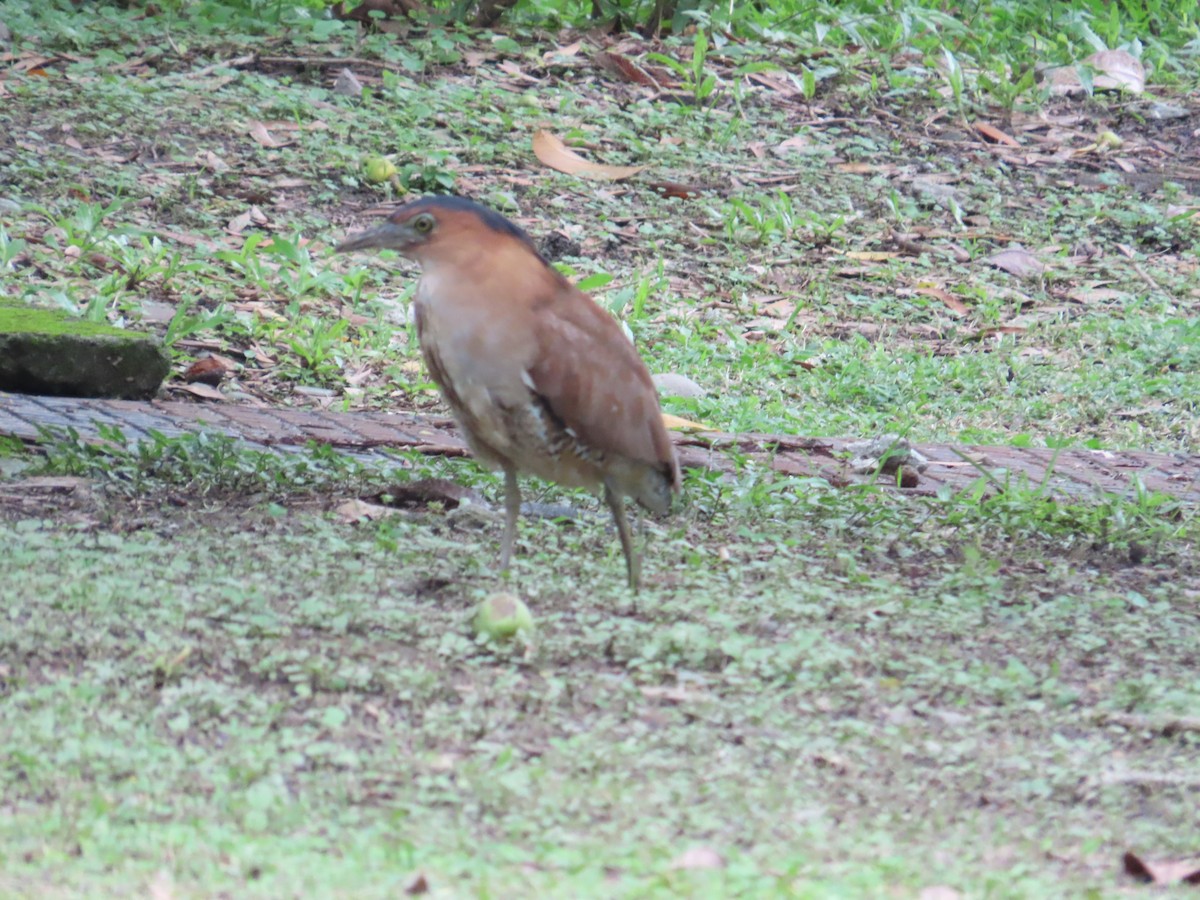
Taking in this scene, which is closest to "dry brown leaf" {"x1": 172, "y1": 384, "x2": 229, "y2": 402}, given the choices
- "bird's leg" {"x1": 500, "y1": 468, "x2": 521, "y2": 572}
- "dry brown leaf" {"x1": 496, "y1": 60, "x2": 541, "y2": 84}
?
"bird's leg" {"x1": 500, "y1": 468, "x2": 521, "y2": 572}

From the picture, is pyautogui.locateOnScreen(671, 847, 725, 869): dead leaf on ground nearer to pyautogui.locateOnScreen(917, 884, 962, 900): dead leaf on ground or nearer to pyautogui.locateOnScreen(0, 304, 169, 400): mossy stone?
pyautogui.locateOnScreen(917, 884, 962, 900): dead leaf on ground

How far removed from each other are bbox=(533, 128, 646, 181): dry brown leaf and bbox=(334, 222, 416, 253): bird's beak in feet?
18.4

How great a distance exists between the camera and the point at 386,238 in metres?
3.84

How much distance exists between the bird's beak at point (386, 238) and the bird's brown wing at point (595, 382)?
0.36 meters

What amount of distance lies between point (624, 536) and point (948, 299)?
15.8 feet

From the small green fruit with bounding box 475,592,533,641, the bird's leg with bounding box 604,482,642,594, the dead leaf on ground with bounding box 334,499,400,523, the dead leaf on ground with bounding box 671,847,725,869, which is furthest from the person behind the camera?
the dead leaf on ground with bounding box 334,499,400,523

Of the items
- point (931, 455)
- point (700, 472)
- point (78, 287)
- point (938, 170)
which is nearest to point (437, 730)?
point (700, 472)

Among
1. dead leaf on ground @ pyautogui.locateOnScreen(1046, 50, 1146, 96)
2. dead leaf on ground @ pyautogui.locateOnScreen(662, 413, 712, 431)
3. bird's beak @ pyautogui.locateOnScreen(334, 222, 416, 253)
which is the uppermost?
bird's beak @ pyautogui.locateOnScreen(334, 222, 416, 253)

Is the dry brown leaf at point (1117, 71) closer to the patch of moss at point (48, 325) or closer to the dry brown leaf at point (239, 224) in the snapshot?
the dry brown leaf at point (239, 224)

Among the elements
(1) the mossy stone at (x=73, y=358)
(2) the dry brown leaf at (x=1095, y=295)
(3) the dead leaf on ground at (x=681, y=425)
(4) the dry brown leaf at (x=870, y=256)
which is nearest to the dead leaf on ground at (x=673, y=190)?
(4) the dry brown leaf at (x=870, y=256)

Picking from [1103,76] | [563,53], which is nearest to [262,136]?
[563,53]

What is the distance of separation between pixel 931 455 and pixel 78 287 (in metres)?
3.73

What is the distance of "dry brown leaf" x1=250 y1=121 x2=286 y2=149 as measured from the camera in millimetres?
9078

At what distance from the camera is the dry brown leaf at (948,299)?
827 centimetres
